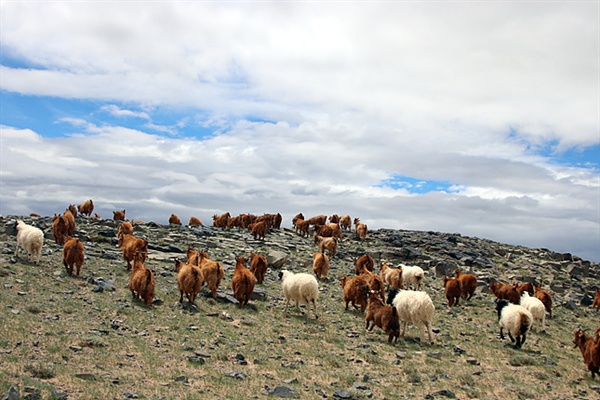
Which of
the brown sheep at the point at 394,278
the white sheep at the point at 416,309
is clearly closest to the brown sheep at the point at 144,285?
the white sheep at the point at 416,309

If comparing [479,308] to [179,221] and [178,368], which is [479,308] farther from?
[179,221]

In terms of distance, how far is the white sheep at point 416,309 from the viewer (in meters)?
16.2

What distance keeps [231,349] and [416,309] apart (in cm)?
693

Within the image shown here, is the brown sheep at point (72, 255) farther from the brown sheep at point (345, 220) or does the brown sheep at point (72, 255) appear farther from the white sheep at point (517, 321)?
the brown sheep at point (345, 220)

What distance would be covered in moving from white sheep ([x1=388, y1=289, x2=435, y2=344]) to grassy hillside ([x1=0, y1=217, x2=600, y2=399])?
73 centimetres

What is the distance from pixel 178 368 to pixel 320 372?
3.86 meters

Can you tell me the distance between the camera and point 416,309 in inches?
640

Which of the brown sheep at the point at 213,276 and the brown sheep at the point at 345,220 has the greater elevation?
the brown sheep at the point at 345,220

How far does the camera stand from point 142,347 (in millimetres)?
12531

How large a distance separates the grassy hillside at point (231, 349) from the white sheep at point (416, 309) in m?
0.73

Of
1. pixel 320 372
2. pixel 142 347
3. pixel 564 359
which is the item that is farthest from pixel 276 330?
pixel 564 359

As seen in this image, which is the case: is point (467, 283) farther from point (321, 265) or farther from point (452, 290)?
point (321, 265)

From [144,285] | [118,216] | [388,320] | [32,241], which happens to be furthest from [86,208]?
[388,320]

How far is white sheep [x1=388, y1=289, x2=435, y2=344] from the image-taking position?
1619 cm
